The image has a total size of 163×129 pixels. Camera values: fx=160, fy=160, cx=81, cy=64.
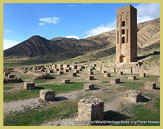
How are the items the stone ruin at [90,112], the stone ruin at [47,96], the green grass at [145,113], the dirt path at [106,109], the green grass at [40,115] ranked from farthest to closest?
1. the stone ruin at [47,96]
2. the green grass at [145,113]
3. the green grass at [40,115]
4. the dirt path at [106,109]
5. the stone ruin at [90,112]

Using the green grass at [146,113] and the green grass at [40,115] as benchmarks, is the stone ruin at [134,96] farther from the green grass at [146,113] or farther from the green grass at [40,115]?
the green grass at [40,115]

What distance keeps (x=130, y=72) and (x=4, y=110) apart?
2087cm

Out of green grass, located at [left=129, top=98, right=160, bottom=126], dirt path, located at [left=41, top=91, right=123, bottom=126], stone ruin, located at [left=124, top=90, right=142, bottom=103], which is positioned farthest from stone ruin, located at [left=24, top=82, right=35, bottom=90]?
green grass, located at [left=129, top=98, right=160, bottom=126]

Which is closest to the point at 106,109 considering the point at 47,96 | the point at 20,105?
the point at 47,96

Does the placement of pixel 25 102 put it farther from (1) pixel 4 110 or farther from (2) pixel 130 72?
(2) pixel 130 72

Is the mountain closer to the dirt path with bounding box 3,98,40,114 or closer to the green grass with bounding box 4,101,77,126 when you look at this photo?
the dirt path with bounding box 3,98,40,114

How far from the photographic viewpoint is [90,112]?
7.06 metres

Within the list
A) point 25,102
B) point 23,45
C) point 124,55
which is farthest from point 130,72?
point 23,45

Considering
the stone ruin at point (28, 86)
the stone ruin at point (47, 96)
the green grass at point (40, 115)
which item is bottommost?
the green grass at point (40, 115)

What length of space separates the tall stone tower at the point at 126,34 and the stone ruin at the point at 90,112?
2909cm

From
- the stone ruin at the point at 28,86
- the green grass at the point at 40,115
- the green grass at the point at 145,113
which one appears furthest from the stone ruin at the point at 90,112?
the stone ruin at the point at 28,86

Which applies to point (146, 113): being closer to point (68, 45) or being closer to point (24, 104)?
point (24, 104)

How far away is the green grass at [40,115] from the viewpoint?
7393 millimetres

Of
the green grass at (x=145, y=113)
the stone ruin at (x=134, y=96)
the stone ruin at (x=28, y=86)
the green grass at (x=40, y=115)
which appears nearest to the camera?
the green grass at (x=40, y=115)
